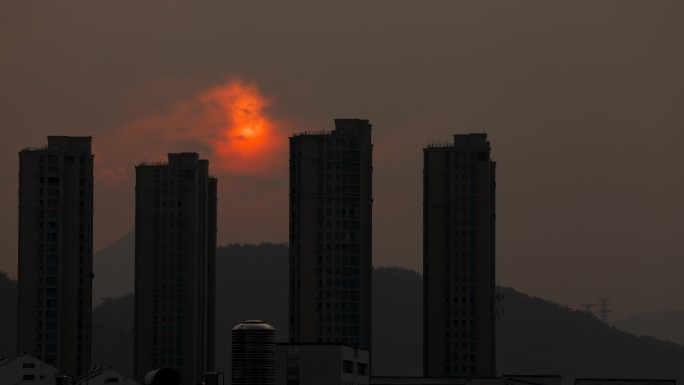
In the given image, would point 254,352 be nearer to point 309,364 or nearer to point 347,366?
point 309,364

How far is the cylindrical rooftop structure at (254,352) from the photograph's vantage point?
5631 cm

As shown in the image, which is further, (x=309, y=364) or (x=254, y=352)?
(x=309, y=364)

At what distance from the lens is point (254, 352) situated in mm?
56875

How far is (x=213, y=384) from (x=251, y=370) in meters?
107

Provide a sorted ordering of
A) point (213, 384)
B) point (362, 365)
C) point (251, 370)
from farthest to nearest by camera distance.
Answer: point (362, 365) → point (213, 384) → point (251, 370)

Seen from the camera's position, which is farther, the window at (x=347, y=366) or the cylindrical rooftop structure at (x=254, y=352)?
the window at (x=347, y=366)

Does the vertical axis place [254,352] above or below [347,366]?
above

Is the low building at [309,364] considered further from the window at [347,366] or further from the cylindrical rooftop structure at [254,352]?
the cylindrical rooftop structure at [254,352]

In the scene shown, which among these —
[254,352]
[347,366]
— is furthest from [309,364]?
[254,352]

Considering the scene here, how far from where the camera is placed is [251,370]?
56094 millimetres

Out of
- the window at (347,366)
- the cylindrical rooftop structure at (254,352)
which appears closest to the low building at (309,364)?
the window at (347,366)

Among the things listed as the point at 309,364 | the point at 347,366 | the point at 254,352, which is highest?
the point at 254,352

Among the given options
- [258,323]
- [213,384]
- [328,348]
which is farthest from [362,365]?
[258,323]

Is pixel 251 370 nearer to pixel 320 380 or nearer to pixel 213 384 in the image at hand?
pixel 213 384
